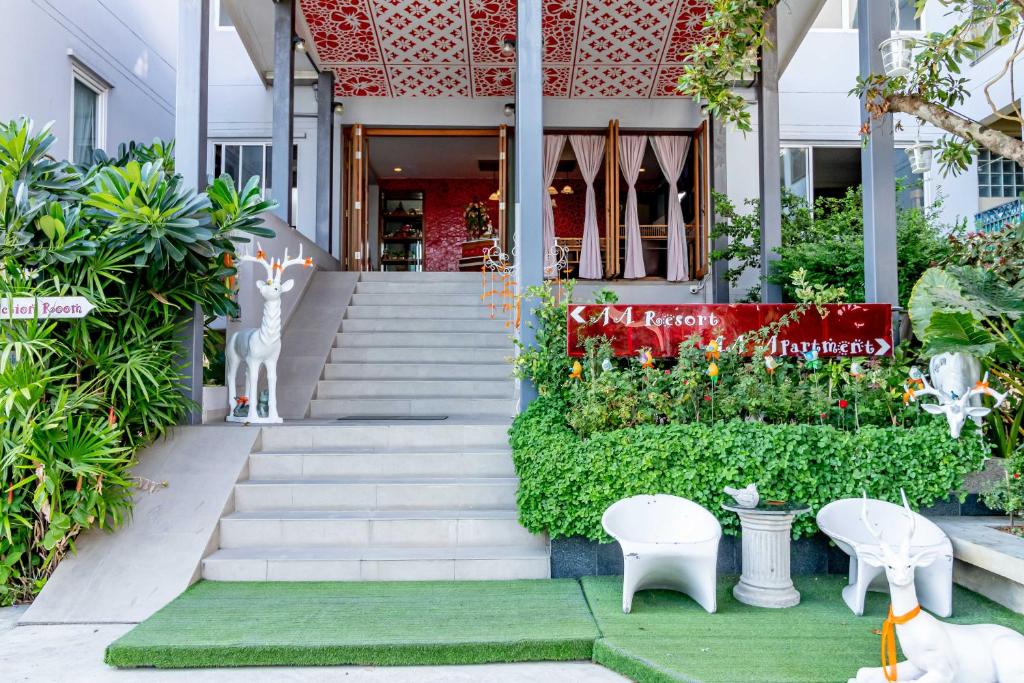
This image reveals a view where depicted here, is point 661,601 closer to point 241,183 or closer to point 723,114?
point 723,114

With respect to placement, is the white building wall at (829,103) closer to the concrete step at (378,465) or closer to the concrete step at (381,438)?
the concrete step at (381,438)

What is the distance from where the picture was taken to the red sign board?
4641 millimetres

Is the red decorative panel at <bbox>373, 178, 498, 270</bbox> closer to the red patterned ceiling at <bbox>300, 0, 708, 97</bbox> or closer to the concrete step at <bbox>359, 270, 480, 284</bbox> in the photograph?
the red patterned ceiling at <bbox>300, 0, 708, 97</bbox>

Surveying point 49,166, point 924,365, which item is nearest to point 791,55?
point 924,365

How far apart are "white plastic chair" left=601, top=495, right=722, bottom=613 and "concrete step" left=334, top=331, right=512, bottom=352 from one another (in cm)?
366

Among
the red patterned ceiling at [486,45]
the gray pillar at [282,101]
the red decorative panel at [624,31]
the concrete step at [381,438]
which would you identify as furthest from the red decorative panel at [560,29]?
the concrete step at [381,438]

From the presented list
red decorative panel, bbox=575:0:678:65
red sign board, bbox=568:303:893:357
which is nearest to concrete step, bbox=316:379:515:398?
red sign board, bbox=568:303:893:357

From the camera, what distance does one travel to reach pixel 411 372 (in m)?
6.70

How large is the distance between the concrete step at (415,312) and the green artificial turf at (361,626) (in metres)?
4.32

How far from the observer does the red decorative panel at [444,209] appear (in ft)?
46.2

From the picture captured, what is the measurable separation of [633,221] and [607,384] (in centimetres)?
610

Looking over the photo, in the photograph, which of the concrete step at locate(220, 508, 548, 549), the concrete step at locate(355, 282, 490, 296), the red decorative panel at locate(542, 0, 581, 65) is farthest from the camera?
the concrete step at locate(355, 282, 490, 296)

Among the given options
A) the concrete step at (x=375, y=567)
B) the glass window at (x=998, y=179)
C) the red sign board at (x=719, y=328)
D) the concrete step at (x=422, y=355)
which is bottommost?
the concrete step at (x=375, y=567)

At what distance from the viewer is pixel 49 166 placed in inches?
178
